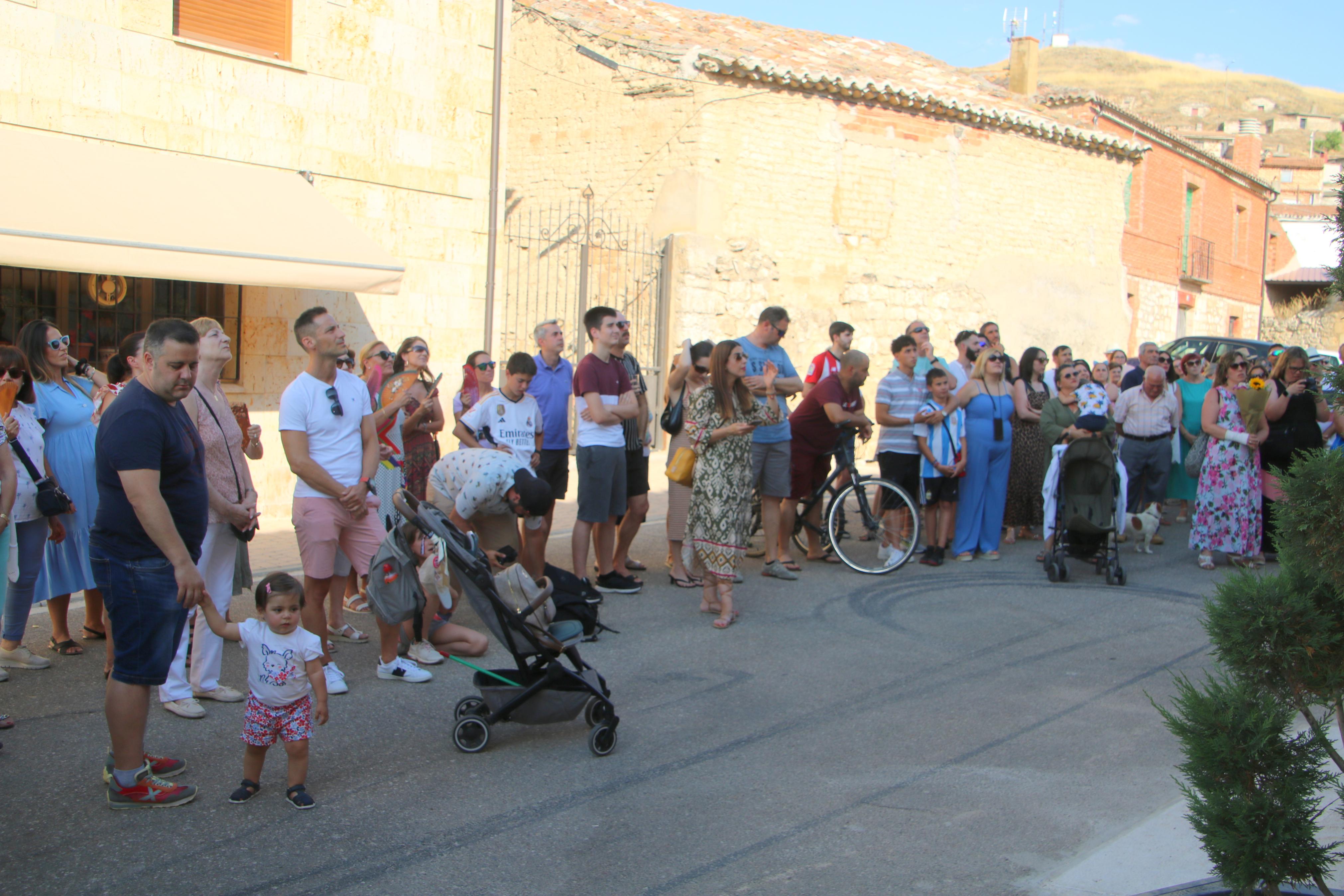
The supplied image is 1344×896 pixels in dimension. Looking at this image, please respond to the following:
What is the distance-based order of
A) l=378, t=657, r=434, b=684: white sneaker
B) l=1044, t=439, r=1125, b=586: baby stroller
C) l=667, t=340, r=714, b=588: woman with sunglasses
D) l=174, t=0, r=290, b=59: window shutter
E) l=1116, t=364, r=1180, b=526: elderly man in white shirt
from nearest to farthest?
l=378, t=657, r=434, b=684: white sneaker → l=667, t=340, r=714, b=588: woman with sunglasses → l=1044, t=439, r=1125, b=586: baby stroller → l=174, t=0, r=290, b=59: window shutter → l=1116, t=364, r=1180, b=526: elderly man in white shirt

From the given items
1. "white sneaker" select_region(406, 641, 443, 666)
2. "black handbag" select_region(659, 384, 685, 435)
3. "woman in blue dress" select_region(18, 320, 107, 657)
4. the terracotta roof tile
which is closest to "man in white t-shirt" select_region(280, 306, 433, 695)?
"white sneaker" select_region(406, 641, 443, 666)

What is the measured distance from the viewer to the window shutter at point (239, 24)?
9.84 m

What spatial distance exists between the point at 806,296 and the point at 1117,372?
6.31 meters

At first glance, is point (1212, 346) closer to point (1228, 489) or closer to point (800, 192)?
point (800, 192)

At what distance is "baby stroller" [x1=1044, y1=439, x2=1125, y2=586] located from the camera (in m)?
9.02

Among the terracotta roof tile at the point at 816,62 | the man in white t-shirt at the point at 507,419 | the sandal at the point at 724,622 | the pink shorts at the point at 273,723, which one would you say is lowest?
the sandal at the point at 724,622

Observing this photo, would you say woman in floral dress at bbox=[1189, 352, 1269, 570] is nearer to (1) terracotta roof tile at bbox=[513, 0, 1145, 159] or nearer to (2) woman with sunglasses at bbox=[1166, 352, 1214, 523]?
(2) woman with sunglasses at bbox=[1166, 352, 1214, 523]

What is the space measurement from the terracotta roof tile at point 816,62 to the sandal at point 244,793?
45.6 feet

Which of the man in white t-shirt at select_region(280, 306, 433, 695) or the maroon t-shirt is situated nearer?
the man in white t-shirt at select_region(280, 306, 433, 695)

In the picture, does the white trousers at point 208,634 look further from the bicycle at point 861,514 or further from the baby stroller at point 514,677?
the bicycle at point 861,514

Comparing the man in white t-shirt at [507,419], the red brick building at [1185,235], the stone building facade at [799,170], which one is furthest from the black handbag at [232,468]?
the red brick building at [1185,235]

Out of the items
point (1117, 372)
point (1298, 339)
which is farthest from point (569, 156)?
point (1298, 339)

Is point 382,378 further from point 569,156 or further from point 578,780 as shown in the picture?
point 569,156

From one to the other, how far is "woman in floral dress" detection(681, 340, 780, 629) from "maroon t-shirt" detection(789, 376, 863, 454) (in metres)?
1.71
